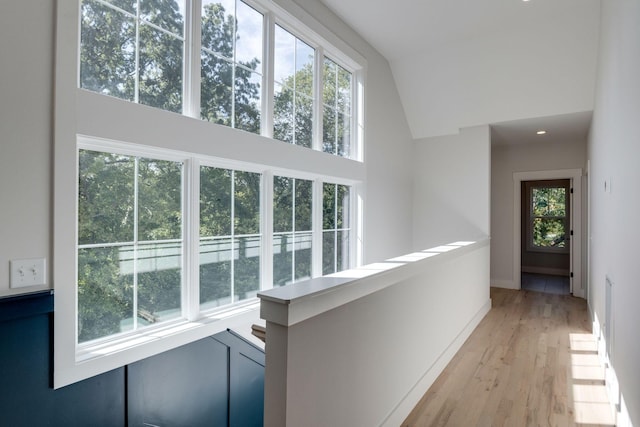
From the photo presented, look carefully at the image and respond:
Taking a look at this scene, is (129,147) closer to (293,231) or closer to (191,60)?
(191,60)

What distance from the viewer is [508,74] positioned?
13.9ft

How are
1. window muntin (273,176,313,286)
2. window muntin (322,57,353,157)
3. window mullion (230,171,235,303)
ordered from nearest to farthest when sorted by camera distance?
1. window mullion (230,171,235,303)
2. window muntin (273,176,313,286)
3. window muntin (322,57,353,157)

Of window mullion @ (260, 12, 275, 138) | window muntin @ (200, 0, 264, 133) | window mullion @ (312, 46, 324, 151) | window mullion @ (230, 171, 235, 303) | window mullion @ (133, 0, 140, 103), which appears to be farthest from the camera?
window mullion @ (312, 46, 324, 151)

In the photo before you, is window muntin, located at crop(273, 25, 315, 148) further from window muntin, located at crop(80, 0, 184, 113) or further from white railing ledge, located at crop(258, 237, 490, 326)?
white railing ledge, located at crop(258, 237, 490, 326)

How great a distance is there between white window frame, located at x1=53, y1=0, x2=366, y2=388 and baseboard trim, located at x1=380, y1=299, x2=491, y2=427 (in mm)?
1234

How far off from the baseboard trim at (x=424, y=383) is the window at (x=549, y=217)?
17.4 ft

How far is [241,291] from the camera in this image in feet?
9.11

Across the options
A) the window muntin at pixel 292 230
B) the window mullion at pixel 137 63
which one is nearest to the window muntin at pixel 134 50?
the window mullion at pixel 137 63

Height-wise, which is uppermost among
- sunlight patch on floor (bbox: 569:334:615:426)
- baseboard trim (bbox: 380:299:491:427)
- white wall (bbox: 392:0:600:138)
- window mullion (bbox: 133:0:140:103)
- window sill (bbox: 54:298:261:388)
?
white wall (bbox: 392:0:600:138)

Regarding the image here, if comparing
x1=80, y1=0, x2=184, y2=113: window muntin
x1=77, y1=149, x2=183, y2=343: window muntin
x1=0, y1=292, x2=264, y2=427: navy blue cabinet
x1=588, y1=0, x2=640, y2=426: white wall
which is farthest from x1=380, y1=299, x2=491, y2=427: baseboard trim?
x1=80, y1=0, x2=184, y2=113: window muntin

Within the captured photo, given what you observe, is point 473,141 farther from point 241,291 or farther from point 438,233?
point 241,291

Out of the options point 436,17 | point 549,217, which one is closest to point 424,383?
point 436,17

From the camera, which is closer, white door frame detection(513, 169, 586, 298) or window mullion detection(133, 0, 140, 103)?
window mullion detection(133, 0, 140, 103)

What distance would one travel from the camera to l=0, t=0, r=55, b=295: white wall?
151 centimetres
